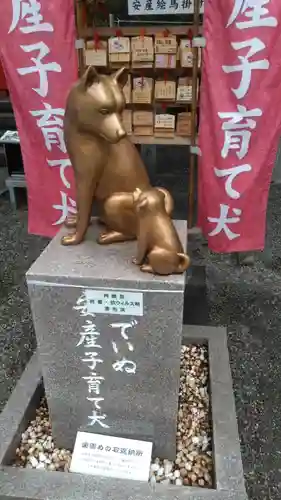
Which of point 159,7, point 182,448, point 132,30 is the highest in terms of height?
point 159,7

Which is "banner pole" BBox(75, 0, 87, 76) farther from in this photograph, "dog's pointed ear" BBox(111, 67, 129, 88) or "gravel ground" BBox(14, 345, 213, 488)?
"gravel ground" BBox(14, 345, 213, 488)

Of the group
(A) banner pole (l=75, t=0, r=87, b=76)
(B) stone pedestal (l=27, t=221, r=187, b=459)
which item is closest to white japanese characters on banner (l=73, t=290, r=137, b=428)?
(B) stone pedestal (l=27, t=221, r=187, b=459)

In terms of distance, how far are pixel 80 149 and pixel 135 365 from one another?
2.11 feet

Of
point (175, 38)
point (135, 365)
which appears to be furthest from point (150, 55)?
point (135, 365)

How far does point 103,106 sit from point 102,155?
155 millimetres

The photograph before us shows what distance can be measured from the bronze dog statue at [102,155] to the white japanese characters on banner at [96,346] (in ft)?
0.73

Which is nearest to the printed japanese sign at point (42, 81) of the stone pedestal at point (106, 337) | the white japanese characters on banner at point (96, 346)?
the stone pedestal at point (106, 337)

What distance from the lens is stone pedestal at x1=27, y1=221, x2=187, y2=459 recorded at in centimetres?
114

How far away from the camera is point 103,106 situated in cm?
107

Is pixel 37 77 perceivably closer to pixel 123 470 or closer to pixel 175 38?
pixel 175 38

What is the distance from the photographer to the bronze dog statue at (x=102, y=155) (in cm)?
108

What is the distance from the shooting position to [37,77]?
82.7 inches

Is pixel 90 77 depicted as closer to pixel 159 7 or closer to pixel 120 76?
pixel 120 76

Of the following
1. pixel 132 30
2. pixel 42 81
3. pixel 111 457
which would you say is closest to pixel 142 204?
pixel 111 457
